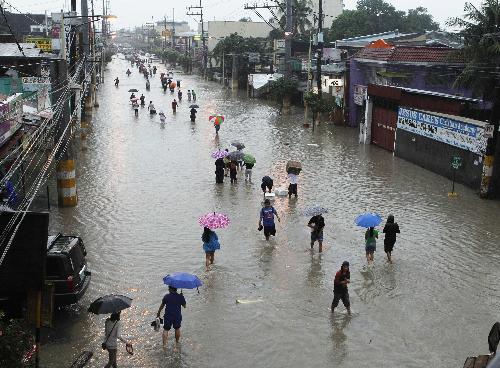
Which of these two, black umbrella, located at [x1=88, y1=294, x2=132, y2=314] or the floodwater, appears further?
the floodwater

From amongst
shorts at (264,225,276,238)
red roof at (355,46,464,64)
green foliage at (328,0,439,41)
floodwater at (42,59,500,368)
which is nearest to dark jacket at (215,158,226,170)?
floodwater at (42,59,500,368)

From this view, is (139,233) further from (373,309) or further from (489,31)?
(489,31)

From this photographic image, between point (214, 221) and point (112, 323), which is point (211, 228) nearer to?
point (214, 221)

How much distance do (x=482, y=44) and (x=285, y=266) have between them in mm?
12662

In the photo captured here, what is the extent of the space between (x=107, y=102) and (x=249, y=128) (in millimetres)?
22326

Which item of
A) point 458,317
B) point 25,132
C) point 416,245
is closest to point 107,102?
point 25,132

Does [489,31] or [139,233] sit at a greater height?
[489,31]

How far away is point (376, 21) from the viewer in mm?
96312

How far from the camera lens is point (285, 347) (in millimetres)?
11219

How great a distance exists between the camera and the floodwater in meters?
11.2

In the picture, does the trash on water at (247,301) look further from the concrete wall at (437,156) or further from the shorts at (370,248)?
the concrete wall at (437,156)

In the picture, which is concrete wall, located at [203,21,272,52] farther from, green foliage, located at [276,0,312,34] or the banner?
the banner

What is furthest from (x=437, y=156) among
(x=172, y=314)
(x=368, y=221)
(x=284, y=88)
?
(x=284, y=88)

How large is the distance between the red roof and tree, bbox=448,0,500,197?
2.67m
